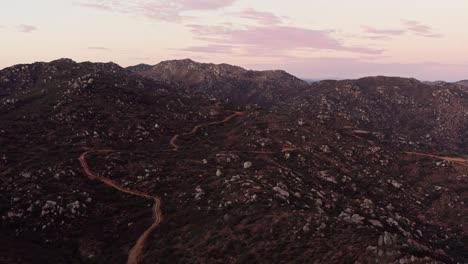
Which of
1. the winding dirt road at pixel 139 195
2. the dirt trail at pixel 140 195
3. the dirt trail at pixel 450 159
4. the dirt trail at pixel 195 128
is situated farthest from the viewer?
the dirt trail at pixel 450 159

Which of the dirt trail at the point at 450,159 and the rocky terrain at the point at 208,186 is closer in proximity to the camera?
the rocky terrain at the point at 208,186

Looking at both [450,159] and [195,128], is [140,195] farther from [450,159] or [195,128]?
[450,159]

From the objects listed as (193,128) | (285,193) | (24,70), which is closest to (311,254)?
(285,193)

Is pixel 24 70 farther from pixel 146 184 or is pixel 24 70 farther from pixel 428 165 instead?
pixel 428 165

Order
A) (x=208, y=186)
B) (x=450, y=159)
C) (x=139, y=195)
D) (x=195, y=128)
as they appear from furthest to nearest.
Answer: (x=195, y=128), (x=450, y=159), (x=139, y=195), (x=208, y=186)

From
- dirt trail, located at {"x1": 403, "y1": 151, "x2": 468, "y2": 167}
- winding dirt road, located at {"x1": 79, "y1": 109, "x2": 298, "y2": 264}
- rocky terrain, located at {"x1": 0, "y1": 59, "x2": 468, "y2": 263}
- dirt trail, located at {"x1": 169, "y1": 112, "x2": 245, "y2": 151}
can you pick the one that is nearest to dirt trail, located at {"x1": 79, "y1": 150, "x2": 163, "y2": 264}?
winding dirt road, located at {"x1": 79, "y1": 109, "x2": 298, "y2": 264}

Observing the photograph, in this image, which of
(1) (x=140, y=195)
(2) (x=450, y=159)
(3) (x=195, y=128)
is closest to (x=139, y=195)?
(1) (x=140, y=195)

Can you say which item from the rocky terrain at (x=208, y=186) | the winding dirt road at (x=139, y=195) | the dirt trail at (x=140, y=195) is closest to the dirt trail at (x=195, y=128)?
the winding dirt road at (x=139, y=195)

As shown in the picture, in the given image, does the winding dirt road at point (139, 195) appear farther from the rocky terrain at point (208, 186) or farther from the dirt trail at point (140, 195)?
the rocky terrain at point (208, 186)
